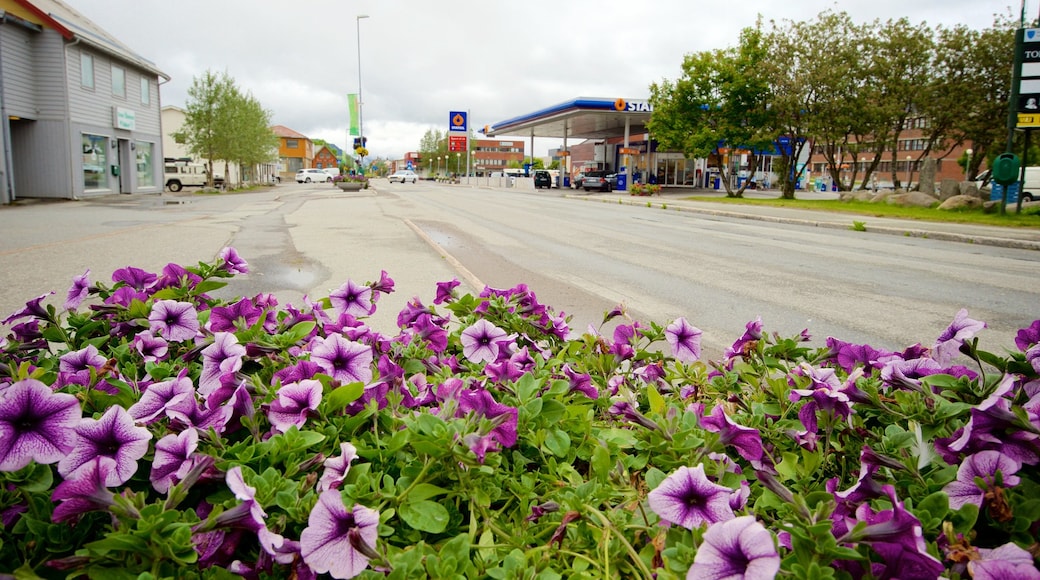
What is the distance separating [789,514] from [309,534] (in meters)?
0.88

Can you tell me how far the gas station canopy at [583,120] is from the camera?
47.4m

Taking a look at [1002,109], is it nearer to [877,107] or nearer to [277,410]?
[877,107]

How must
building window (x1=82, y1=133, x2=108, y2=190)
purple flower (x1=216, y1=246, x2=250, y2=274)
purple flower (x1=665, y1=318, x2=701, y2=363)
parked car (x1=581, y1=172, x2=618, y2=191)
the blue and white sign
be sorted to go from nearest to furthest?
purple flower (x1=665, y1=318, x2=701, y2=363)
purple flower (x1=216, y1=246, x2=250, y2=274)
building window (x1=82, y1=133, x2=108, y2=190)
parked car (x1=581, y1=172, x2=618, y2=191)
the blue and white sign

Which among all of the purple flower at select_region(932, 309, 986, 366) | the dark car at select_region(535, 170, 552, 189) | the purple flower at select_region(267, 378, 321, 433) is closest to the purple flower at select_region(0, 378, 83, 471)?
the purple flower at select_region(267, 378, 321, 433)

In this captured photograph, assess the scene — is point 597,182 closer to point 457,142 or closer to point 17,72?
point 17,72

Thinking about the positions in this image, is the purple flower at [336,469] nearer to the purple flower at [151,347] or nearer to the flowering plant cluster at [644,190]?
the purple flower at [151,347]

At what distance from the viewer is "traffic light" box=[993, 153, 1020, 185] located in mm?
20250

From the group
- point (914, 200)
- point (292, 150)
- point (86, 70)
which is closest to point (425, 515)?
point (914, 200)

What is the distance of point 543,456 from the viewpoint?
5.13ft

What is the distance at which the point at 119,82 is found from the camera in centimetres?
3412

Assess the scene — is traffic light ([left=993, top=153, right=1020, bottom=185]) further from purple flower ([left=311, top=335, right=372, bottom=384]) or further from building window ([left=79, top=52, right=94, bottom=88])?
building window ([left=79, top=52, right=94, bottom=88])

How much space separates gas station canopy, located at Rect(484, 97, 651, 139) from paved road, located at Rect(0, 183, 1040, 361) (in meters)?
31.5

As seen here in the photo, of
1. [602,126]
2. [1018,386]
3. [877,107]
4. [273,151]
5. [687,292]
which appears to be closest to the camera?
[1018,386]

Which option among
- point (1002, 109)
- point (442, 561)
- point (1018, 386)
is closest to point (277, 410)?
point (442, 561)
